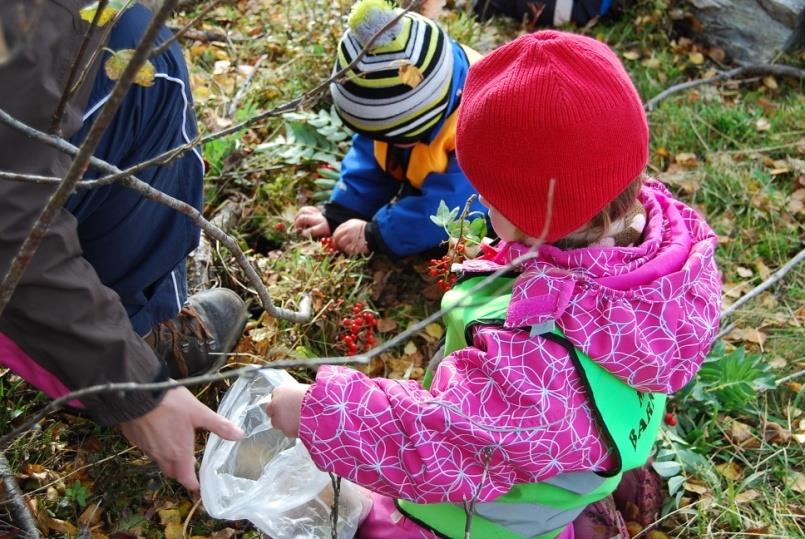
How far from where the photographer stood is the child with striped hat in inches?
102

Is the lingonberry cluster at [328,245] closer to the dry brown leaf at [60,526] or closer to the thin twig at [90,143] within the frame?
the dry brown leaf at [60,526]

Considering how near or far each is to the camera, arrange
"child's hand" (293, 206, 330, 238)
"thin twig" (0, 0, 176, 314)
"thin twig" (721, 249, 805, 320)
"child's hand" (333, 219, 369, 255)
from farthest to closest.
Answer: "child's hand" (293, 206, 330, 238)
"child's hand" (333, 219, 369, 255)
"thin twig" (721, 249, 805, 320)
"thin twig" (0, 0, 176, 314)

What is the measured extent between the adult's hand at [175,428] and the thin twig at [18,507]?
375mm

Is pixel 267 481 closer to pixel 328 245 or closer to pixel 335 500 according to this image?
pixel 335 500

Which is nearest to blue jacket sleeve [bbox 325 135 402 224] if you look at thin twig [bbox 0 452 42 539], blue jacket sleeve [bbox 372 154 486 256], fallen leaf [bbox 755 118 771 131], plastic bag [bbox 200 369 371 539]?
blue jacket sleeve [bbox 372 154 486 256]

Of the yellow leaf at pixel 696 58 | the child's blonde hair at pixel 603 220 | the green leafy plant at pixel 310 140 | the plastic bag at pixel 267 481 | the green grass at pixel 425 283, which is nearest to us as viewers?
the child's blonde hair at pixel 603 220

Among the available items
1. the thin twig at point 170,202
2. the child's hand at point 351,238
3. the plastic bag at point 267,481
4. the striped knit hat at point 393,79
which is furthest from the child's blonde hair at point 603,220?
the child's hand at point 351,238

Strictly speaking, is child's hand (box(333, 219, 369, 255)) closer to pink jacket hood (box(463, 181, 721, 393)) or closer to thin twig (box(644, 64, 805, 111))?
pink jacket hood (box(463, 181, 721, 393))

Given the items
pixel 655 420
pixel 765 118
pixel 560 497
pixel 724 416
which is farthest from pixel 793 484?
pixel 765 118

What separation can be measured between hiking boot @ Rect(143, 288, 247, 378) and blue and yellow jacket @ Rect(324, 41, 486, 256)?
1.99 ft

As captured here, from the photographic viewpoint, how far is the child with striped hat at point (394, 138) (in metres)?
2.59

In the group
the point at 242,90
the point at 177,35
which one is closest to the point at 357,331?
the point at 242,90

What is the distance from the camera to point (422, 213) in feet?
9.52

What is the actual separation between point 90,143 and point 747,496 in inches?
83.5
